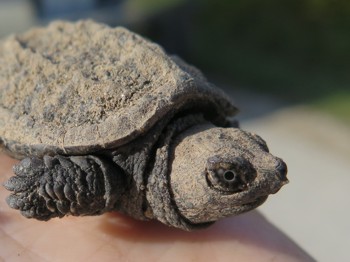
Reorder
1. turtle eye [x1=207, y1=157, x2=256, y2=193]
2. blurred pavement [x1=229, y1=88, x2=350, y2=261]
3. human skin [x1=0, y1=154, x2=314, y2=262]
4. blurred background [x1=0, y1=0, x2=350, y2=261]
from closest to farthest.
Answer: turtle eye [x1=207, y1=157, x2=256, y2=193] < human skin [x1=0, y1=154, x2=314, y2=262] < blurred pavement [x1=229, y1=88, x2=350, y2=261] < blurred background [x1=0, y1=0, x2=350, y2=261]

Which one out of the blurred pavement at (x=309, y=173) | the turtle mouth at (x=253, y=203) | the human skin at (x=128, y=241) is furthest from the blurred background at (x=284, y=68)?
the turtle mouth at (x=253, y=203)

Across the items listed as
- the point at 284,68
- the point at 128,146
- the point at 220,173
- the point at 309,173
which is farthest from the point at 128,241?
the point at 284,68

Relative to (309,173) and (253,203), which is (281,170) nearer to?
(253,203)

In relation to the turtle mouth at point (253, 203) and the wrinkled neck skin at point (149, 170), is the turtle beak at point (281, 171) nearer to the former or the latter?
the turtle mouth at point (253, 203)

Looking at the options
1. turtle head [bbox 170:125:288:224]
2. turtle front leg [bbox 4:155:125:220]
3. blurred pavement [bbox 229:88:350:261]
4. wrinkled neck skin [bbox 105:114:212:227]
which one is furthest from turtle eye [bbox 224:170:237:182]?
blurred pavement [bbox 229:88:350:261]

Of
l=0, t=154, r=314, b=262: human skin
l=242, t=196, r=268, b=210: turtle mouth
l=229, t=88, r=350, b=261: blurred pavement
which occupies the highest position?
l=229, t=88, r=350, b=261: blurred pavement

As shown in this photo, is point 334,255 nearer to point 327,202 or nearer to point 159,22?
point 327,202

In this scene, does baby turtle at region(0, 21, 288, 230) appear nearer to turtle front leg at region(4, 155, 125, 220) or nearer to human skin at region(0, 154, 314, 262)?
turtle front leg at region(4, 155, 125, 220)
